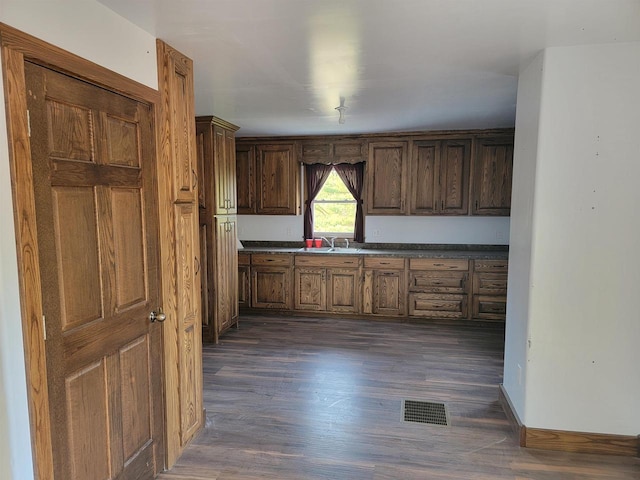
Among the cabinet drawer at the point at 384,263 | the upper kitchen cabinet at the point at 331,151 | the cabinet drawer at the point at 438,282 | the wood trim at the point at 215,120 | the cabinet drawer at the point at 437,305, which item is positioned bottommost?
the cabinet drawer at the point at 437,305

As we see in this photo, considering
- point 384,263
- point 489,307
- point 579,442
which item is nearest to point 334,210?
point 384,263

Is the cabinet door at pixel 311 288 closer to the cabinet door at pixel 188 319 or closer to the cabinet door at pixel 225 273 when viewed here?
the cabinet door at pixel 225 273

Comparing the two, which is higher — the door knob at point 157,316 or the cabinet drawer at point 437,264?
the door knob at point 157,316

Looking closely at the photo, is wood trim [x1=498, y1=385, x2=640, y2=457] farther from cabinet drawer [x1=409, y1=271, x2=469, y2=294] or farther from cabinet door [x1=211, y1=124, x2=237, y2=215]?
cabinet door [x1=211, y1=124, x2=237, y2=215]

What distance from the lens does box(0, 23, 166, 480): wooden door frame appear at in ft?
4.40

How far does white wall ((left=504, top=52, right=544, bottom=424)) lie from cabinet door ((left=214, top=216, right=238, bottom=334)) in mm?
2862

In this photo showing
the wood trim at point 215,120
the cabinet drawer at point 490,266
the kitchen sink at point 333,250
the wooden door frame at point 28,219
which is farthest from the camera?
the kitchen sink at point 333,250

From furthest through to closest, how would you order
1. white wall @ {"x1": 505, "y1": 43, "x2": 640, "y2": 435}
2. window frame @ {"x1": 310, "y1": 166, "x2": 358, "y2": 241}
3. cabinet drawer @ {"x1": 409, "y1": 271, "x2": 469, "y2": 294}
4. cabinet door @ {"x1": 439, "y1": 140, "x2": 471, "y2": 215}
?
window frame @ {"x1": 310, "y1": 166, "x2": 358, "y2": 241}, cabinet door @ {"x1": 439, "y1": 140, "x2": 471, "y2": 215}, cabinet drawer @ {"x1": 409, "y1": 271, "x2": 469, "y2": 294}, white wall @ {"x1": 505, "y1": 43, "x2": 640, "y2": 435}

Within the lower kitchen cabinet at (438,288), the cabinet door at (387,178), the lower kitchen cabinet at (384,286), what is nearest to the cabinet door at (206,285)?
the lower kitchen cabinet at (384,286)

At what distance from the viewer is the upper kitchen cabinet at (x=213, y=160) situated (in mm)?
4141

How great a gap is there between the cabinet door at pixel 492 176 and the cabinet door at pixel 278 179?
7.62 ft

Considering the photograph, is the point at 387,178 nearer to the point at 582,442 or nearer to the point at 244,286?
the point at 244,286

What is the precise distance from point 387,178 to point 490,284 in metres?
1.83

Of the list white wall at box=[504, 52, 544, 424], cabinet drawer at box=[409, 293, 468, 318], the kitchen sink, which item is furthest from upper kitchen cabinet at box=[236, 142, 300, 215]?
white wall at box=[504, 52, 544, 424]
